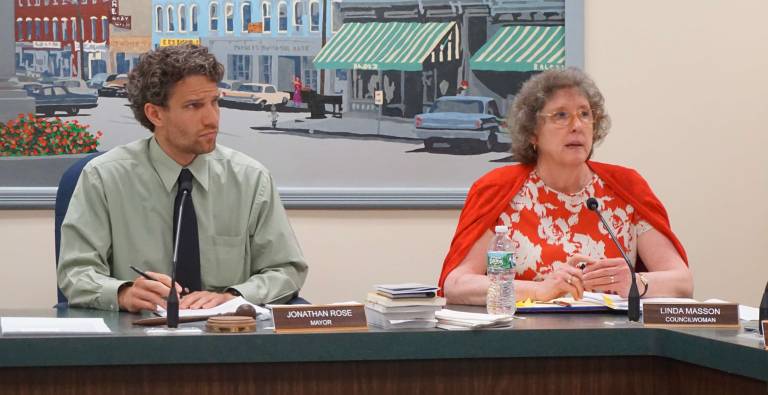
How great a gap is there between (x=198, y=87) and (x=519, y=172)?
984mm

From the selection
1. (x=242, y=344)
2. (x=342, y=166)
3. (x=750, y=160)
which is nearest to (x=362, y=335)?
(x=242, y=344)

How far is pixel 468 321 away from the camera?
2.18 m

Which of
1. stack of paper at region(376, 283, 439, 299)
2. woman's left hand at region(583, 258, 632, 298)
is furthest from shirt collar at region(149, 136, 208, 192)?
woman's left hand at region(583, 258, 632, 298)

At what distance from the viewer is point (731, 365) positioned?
2.00 m


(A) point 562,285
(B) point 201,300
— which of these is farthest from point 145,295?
(A) point 562,285

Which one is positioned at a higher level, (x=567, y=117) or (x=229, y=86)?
(x=229, y=86)

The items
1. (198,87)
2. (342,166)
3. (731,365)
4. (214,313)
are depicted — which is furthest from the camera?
(342,166)

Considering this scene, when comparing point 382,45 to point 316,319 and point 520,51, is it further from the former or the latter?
point 316,319

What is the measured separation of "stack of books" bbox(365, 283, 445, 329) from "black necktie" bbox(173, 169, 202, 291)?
0.75 metres

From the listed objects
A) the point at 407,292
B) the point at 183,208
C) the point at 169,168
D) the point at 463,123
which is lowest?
the point at 407,292

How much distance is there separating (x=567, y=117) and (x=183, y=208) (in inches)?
45.4

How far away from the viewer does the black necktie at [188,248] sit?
9.41ft

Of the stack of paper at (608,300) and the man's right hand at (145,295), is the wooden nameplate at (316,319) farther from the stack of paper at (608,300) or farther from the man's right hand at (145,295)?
the stack of paper at (608,300)

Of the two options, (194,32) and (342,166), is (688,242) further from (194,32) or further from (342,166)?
(194,32)
